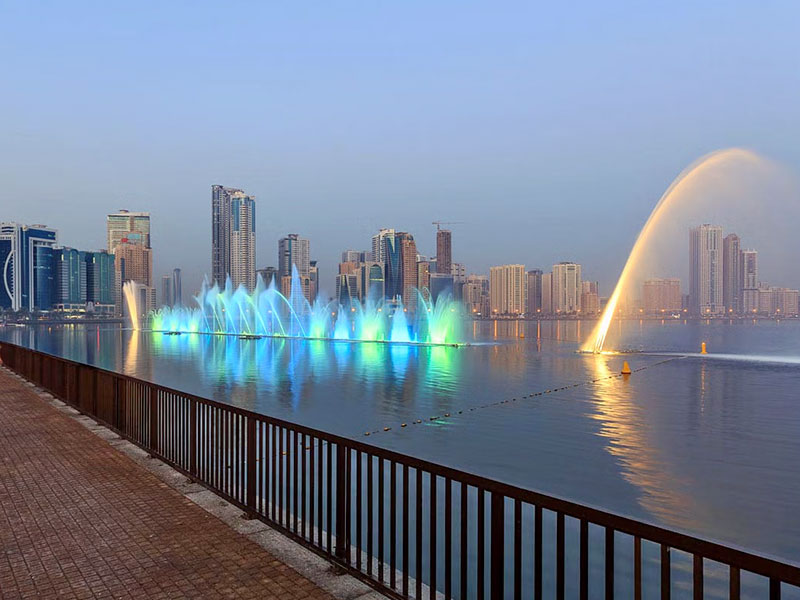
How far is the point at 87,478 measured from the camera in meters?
8.02

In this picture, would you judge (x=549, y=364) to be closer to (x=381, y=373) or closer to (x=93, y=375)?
(x=381, y=373)

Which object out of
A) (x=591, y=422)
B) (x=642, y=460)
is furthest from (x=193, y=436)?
(x=591, y=422)

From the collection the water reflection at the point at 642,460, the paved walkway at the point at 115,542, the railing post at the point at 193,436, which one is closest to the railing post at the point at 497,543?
the paved walkway at the point at 115,542

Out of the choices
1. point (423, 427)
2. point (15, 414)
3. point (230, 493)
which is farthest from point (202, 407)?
point (423, 427)

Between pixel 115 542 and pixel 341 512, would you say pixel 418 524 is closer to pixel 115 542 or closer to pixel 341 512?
pixel 341 512

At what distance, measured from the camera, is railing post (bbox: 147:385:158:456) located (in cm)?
895

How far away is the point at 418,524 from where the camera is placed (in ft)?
15.6

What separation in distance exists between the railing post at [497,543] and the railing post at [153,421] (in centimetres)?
663

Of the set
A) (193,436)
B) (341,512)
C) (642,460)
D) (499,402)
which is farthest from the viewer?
(499,402)

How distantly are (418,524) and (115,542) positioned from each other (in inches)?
128

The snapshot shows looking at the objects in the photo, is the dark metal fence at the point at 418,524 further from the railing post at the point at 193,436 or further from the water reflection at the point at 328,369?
the water reflection at the point at 328,369

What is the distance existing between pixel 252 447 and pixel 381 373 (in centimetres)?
2700

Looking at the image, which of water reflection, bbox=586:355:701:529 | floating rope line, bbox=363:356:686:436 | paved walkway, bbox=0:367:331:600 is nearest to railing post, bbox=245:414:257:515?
paved walkway, bbox=0:367:331:600

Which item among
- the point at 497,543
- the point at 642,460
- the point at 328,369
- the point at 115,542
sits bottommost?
the point at 328,369
